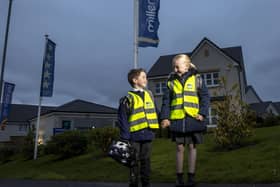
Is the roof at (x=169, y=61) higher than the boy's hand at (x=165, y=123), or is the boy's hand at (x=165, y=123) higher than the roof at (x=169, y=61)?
the roof at (x=169, y=61)

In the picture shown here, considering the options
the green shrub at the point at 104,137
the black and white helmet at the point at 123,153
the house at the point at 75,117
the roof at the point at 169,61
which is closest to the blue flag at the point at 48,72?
the green shrub at the point at 104,137

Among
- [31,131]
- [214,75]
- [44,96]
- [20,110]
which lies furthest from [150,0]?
[20,110]

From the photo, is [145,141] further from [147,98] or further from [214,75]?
[214,75]

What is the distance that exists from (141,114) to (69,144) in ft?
34.5

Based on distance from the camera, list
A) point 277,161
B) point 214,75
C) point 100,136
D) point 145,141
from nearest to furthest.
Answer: point 145,141 → point 277,161 → point 100,136 → point 214,75

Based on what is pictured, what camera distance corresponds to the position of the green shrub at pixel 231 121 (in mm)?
8688

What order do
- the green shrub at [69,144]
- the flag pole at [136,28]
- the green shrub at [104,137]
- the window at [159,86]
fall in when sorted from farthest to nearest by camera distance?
the window at [159,86] < the green shrub at [69,144] < the green shrub at [104,137] < the flag pole at [136,28]

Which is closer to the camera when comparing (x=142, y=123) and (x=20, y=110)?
(x=142, y=123)

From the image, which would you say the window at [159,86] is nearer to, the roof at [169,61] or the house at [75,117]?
the roof at [169,61]

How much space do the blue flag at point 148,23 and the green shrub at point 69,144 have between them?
6.94 meters

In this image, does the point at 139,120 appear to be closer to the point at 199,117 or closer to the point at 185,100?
the point at 185,100

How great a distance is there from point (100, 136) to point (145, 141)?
845cm

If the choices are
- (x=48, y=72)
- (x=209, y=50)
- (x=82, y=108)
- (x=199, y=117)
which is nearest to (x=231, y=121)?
(x=199, y=117)

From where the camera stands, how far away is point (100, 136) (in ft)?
40.0
